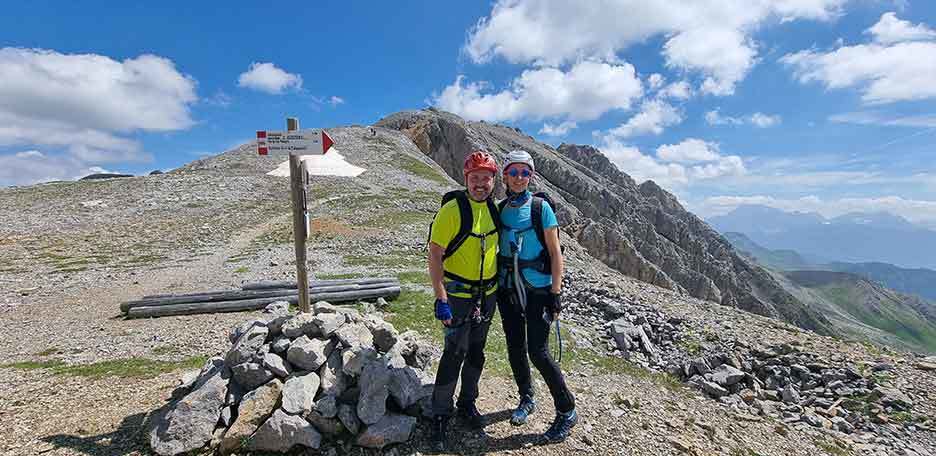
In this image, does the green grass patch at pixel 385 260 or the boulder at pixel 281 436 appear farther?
the green grass patch at pixel 385 260

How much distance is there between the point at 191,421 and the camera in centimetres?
542

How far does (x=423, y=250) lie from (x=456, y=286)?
1761 cm

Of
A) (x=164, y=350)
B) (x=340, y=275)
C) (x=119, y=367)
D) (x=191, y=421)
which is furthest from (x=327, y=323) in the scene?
(x=340, y=275)

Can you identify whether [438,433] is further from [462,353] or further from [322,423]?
[322,423]

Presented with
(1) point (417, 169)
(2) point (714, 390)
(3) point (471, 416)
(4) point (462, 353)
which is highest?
(1) point (417, 169)

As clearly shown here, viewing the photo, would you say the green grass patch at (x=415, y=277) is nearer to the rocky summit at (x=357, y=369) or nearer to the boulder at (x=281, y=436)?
the rocky summit at (x=357, y=369)

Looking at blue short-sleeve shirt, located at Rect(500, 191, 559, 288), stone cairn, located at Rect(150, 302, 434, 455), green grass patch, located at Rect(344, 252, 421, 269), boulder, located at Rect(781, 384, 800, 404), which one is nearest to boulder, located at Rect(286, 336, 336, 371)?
stone cairn, located at Rect(150, 302, 434, 455)

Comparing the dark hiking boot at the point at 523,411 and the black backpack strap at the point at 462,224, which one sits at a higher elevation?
the black backpack strap at the point at 462,224

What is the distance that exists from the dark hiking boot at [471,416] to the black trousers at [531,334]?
93 centimetres

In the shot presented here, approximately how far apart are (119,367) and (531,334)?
8.34 m

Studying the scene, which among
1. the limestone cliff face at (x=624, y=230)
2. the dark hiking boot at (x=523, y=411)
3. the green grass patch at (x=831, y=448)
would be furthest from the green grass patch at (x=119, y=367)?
the limestone cliff face at (x=624, y=230)

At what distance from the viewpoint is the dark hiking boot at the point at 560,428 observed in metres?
6.07

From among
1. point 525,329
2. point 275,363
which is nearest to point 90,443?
point 275,363

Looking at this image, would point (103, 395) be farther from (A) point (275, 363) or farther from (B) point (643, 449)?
(B) point (643, 449)
